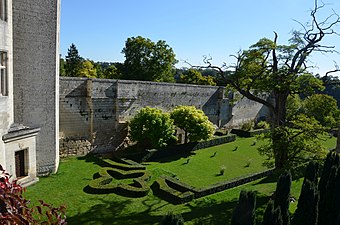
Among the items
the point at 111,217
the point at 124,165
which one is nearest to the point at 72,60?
the point at 124,165

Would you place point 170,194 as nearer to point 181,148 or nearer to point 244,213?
point 244,213

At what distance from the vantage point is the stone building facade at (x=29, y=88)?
12922 millimetres

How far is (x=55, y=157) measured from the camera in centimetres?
1606

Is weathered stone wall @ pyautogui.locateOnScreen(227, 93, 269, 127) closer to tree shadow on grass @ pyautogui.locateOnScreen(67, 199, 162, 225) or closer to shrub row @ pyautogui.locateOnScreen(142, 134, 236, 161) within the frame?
shrub row @ pyautogui.locateOnScreen(142, 134, 236, 161)

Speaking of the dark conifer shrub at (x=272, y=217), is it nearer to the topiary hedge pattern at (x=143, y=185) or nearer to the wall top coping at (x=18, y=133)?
the topiary hedge pattern at (x=143, y=185)

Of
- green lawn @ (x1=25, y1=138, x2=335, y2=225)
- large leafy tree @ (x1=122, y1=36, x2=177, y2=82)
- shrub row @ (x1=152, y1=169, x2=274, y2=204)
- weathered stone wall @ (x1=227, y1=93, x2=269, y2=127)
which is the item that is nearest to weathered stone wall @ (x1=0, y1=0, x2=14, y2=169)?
green lawn @ (x1=25, y1=138, x2=335, y2=225)

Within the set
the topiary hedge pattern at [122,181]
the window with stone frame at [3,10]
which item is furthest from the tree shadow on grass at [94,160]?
the window with stone frame at [3,10]

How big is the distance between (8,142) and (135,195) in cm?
594

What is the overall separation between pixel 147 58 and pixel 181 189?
94.4 ft

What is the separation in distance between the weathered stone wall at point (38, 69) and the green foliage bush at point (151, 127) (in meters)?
6.04

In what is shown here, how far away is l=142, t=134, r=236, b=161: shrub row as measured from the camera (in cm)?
2034

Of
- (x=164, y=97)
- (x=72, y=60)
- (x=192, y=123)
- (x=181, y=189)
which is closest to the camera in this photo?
(x=181, y=189)

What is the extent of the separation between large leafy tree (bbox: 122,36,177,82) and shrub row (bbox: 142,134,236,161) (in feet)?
56.7

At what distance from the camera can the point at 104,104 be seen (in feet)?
68.5
